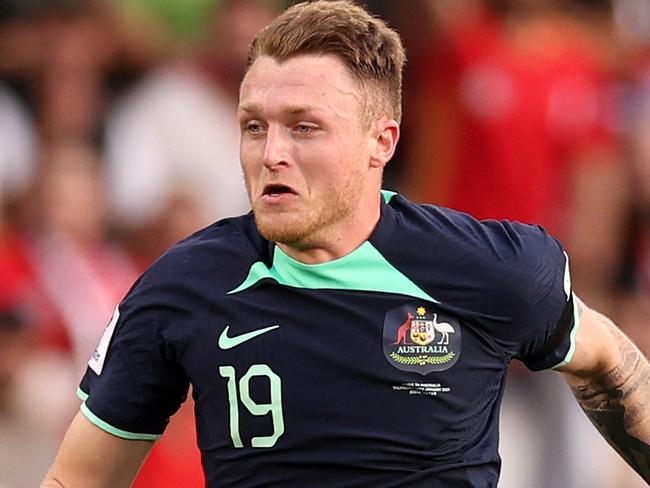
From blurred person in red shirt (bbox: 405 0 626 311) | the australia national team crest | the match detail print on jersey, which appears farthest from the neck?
blurred person in red shirt (bbox: 405 0 626 311)

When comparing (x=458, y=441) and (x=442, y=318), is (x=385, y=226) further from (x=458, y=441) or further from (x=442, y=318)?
(x=458, y=441)

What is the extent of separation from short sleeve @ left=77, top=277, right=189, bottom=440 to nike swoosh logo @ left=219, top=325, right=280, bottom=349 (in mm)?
113

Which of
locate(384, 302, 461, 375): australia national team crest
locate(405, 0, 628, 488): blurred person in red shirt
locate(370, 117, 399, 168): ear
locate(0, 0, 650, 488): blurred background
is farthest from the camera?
locate(405, 0, 628, 488): blurred person in red shirt

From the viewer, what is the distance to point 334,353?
3.69 metres

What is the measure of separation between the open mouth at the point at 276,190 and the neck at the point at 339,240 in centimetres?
16

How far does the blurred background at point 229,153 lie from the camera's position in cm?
715

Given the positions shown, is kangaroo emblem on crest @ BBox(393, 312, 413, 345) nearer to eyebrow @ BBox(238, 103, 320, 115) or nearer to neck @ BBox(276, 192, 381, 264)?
neck @ BBox(276, 192, 381, 264)

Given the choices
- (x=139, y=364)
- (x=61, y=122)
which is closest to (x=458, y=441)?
(x=139, y=364)

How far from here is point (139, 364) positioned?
3.69 meters

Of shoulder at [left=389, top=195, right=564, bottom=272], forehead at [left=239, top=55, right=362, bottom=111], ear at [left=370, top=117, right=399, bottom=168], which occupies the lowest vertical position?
shoulder at [left=389, top=195, right=564, bottom=272]

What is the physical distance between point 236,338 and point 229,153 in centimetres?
416

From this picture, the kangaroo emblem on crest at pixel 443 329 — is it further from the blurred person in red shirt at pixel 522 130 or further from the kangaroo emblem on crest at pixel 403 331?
the blurred person in red shirt at pixel 522 130

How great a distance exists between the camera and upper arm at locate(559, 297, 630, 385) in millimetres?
3996

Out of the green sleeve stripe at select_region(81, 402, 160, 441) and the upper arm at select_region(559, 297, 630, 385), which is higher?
the upper arm at select_region(559, 297, 630, 385)
